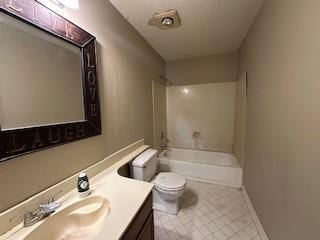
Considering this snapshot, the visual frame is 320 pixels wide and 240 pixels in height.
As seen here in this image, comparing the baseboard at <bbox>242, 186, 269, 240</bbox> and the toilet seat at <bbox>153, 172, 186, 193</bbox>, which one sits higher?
the toilet seat at <bbox>153, 172, 186, 193</bbox>

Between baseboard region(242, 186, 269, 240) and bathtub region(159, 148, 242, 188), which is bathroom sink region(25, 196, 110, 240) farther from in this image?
bathtub region(159, 148, 242, 188)

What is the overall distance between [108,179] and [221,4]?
2029 mm

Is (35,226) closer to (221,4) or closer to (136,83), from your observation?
(136,83)

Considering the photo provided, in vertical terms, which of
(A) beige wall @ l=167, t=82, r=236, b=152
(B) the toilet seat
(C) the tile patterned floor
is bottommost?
(C) the tile patterned floor

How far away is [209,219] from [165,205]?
0.55m

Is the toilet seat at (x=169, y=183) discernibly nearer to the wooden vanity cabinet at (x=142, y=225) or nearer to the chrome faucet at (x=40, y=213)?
the wooden vanity cabinet at (x=142, y=225)

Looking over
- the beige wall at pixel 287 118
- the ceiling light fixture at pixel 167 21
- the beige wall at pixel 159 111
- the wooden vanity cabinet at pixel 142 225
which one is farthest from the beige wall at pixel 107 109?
the beige wall at pixel 287 118

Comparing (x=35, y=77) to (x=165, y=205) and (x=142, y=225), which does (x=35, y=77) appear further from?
(x=165, y=205)

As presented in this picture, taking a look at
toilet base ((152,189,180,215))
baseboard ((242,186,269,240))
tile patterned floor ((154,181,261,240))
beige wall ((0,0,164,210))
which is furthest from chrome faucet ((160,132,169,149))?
baseboard ((242,186,269,240))

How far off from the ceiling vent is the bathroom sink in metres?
1.90

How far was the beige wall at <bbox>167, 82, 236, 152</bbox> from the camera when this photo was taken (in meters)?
3.05

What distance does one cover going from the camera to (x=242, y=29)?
2037mm

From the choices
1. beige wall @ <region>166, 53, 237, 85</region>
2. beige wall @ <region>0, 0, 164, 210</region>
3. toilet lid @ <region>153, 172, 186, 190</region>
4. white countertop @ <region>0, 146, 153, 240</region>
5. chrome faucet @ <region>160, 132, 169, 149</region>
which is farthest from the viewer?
chrome faucet @ <region>160, 132, 169, 149</region>

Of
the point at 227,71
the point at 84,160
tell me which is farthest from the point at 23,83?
the point at 227,71
